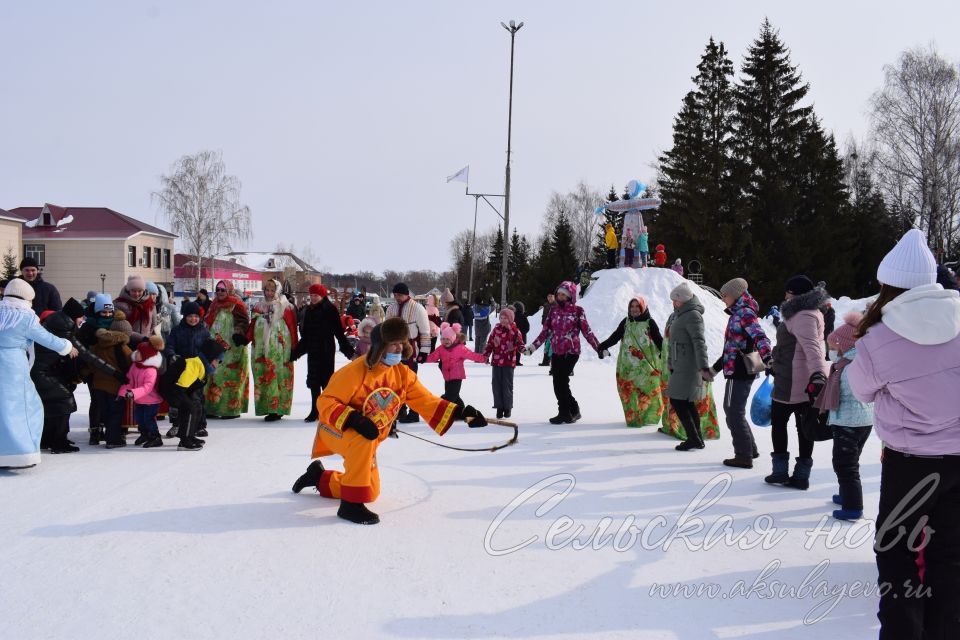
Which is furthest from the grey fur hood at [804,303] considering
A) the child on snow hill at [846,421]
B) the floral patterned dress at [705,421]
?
the floral patterned dress at [705,421]

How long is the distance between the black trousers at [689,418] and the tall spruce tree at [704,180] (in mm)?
29889

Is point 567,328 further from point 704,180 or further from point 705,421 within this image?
point 704,180

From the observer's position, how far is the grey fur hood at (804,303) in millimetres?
5629

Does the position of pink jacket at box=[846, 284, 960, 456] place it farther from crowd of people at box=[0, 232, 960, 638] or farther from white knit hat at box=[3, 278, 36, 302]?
white knit hat at box=[3, 278, 36, 302]

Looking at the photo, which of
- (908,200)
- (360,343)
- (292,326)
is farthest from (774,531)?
(908,200)

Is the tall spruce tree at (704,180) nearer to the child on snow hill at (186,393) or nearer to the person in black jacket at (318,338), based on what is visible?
the person in black jacket at (318,338)

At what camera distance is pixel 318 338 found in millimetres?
9047

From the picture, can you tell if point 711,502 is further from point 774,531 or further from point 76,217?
point 76,217

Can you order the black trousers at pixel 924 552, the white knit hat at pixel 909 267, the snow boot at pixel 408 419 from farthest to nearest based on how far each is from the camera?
the snow boot at pixel 408 419 < the white knit hat at pixel 909 267 < the black trousers at pixel 924 552

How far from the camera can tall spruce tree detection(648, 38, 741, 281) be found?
36.4 m

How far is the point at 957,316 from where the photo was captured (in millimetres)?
2967

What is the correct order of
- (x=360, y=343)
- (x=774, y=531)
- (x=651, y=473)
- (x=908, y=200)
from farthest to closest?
(x=908, y=200), (x=360, y=343), (x=651, y=473), (x=774, y=531)

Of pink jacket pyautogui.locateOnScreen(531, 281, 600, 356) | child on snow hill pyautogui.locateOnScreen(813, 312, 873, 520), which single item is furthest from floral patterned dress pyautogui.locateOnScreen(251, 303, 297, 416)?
child on snow hill pyautogui.locateOnScreen(813, 312, 873, 520)

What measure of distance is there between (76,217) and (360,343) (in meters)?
49.8
